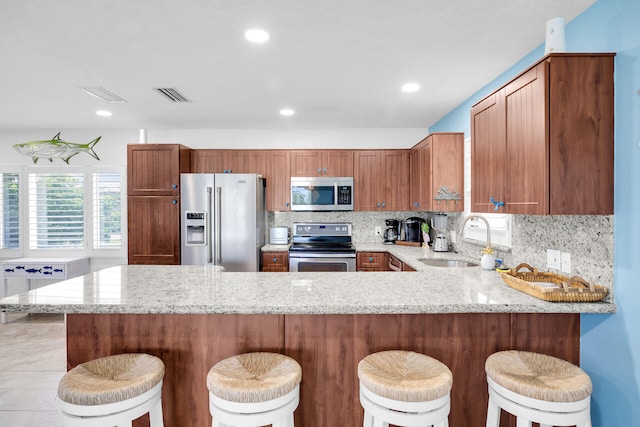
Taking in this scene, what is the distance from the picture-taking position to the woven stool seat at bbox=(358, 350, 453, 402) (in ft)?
4.16

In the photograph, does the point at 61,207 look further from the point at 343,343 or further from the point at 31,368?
the point at 343,343

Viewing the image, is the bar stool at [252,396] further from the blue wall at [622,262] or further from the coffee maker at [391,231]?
the coffee maker at [391,231]

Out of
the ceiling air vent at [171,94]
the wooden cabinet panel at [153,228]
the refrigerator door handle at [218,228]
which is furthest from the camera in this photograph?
the wooden cabinet panel at [153,228]

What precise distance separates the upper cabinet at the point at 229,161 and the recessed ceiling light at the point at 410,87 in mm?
1964

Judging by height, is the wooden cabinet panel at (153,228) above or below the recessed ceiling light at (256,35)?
below

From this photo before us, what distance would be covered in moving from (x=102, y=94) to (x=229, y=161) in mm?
1509

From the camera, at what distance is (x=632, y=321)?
1.52 m

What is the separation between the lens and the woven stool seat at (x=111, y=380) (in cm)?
129

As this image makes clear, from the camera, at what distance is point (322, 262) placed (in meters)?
3.95

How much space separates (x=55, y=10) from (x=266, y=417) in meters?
2.27

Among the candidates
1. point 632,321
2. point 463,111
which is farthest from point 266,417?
point 463,111

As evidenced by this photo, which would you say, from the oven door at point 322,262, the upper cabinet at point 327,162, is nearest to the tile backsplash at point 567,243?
the oven door at point 322,262

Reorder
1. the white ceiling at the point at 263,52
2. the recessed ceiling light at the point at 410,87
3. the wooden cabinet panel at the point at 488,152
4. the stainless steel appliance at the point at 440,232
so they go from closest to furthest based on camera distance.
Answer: the white ceiling at the point at 263,52, the wooden cabinet panel at the point at 488,152, the recessed ceiling light at the point at 410,87, the stainless steel appliance at the point at 440,232

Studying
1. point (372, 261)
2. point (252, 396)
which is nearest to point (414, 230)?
point (372, 261)
